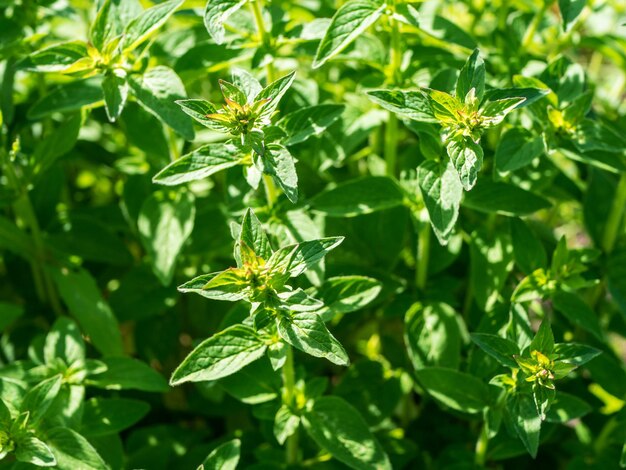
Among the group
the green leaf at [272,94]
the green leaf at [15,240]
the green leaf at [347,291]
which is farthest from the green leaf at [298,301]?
the green leaf at [15,240]

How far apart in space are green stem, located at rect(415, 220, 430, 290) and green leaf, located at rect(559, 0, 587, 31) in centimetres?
57

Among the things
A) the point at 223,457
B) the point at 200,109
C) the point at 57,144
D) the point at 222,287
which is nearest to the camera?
the point at 222,287

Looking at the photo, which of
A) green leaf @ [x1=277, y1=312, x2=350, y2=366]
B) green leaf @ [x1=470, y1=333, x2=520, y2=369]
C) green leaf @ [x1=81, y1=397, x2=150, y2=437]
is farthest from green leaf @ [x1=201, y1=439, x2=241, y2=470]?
green leaf @ [x1=470, y1=333, x2=520, y2=369]

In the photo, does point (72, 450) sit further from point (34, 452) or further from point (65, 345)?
point (65, 345)

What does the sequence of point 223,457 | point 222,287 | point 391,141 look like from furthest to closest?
point 391,141 → point 223,457 → point 222,287

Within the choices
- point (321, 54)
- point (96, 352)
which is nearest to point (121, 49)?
point (321, 54)

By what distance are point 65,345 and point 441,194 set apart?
100 cm

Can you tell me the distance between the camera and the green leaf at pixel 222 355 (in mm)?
1494

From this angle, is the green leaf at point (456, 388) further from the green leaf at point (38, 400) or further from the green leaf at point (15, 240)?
the green leaf at point (15, 240)

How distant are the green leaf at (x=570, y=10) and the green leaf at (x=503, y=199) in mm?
397

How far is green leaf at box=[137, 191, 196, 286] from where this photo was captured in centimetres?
189

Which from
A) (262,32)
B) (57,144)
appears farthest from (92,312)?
(262,32)

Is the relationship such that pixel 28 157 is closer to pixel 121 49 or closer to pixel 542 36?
pixel 121 49

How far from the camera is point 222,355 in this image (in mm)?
1531
